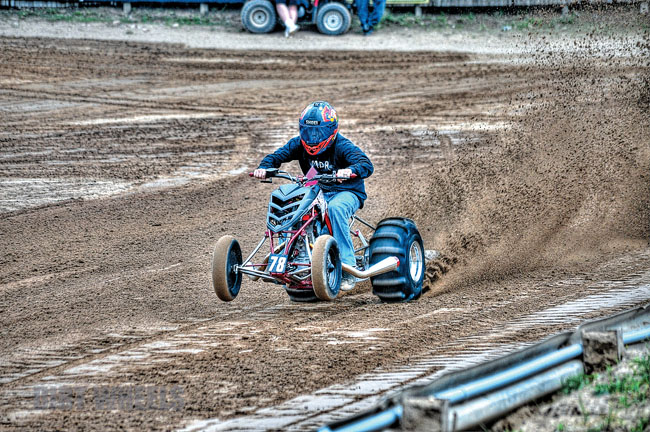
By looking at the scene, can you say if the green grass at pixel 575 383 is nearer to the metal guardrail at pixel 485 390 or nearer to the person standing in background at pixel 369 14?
the metal guardrail at pixel 485 390

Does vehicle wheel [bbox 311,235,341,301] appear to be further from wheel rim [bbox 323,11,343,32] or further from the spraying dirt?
wheel rim [bbox 323,11,343,32]

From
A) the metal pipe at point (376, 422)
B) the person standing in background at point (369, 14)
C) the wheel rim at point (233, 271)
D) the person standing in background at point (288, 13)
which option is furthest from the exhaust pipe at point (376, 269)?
the person standing in background at point (369, 14)

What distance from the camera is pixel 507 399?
4.06 m

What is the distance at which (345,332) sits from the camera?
6359mm

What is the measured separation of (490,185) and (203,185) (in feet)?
13.9

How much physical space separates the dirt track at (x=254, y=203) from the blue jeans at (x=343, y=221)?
476mm

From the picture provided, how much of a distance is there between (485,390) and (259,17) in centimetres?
1989

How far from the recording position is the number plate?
23.0 feet

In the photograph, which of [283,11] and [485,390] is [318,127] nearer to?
[485,390]

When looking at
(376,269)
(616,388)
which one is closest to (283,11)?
(376,269)

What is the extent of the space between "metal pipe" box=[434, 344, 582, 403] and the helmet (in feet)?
11.8

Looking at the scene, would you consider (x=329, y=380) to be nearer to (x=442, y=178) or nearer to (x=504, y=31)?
(x=442, y=178)

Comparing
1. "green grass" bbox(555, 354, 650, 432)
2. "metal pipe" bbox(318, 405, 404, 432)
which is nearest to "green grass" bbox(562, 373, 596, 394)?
"green grass" bbox(555, 354, 650, 432)

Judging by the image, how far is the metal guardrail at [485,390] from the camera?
12.2ft
